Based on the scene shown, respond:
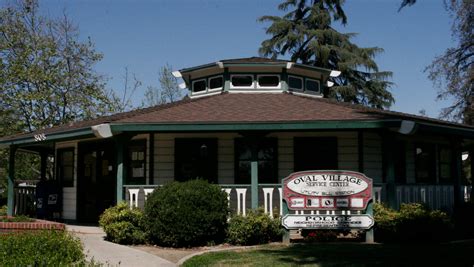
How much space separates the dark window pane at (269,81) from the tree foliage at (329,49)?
48.0ft

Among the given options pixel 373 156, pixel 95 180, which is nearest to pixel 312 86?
pixel 373 156

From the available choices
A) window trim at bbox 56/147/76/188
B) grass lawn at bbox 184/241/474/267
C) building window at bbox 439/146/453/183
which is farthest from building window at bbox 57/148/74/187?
building window at bbox 439/146/453/183

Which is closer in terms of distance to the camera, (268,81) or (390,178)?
(390,178)

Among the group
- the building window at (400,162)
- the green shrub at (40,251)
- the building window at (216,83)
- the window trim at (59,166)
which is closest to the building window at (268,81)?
the building window at (216,83)

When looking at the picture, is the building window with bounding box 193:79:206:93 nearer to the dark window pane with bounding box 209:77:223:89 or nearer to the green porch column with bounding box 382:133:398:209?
the dark window pane with bounding box 209:77:223:89

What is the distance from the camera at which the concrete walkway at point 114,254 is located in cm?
974

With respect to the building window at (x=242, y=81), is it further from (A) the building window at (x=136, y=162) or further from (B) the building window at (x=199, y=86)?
Answer: (A) the building window at (x=136, y=162)

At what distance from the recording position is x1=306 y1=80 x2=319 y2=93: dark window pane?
19.4m

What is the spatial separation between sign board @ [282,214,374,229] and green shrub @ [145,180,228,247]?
1484 millimetres

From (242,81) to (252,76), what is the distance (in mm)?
375

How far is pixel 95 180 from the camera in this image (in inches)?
693

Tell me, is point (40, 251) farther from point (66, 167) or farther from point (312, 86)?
point (312, 86)

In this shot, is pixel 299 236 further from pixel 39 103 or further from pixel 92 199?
pixel 39 103

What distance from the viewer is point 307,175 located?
12.3m
